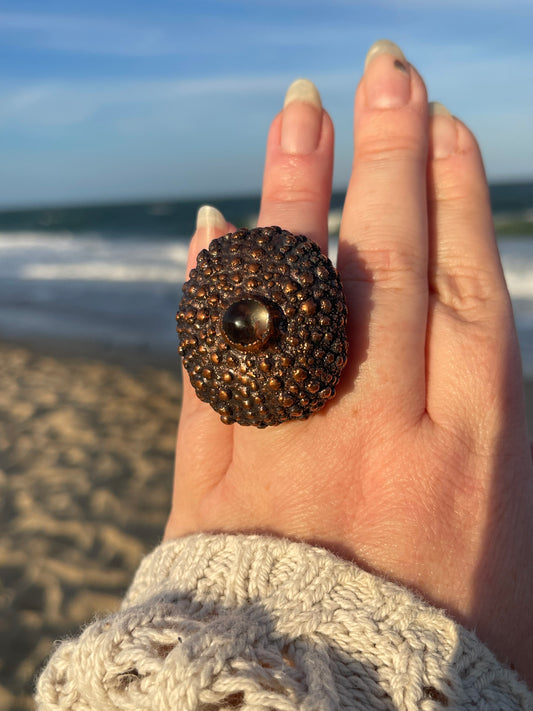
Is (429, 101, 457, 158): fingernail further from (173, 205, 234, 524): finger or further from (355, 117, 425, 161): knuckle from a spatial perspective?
(173, 205, 234, 524): finger

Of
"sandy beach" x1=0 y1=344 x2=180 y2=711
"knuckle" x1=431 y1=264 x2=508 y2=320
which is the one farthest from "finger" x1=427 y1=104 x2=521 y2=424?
"sandy beach" x1=0 y1=344 x2=180 y2=711

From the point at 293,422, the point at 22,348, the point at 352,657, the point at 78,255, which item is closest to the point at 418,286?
the point at 293,422

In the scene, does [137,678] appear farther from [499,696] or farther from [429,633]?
[499,696]

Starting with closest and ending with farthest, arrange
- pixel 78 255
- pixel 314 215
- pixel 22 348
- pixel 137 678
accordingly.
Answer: pixel 137 678 → pixel 314 215 → pixel 22 348 → pixel 78 255

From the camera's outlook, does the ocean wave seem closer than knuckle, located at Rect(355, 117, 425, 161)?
No

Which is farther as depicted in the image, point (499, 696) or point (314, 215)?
point (314, 215)

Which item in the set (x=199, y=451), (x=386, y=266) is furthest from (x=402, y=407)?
(x=199, y=451)

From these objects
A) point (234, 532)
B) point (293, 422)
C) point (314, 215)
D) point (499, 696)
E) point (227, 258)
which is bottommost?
point (499, 696)
